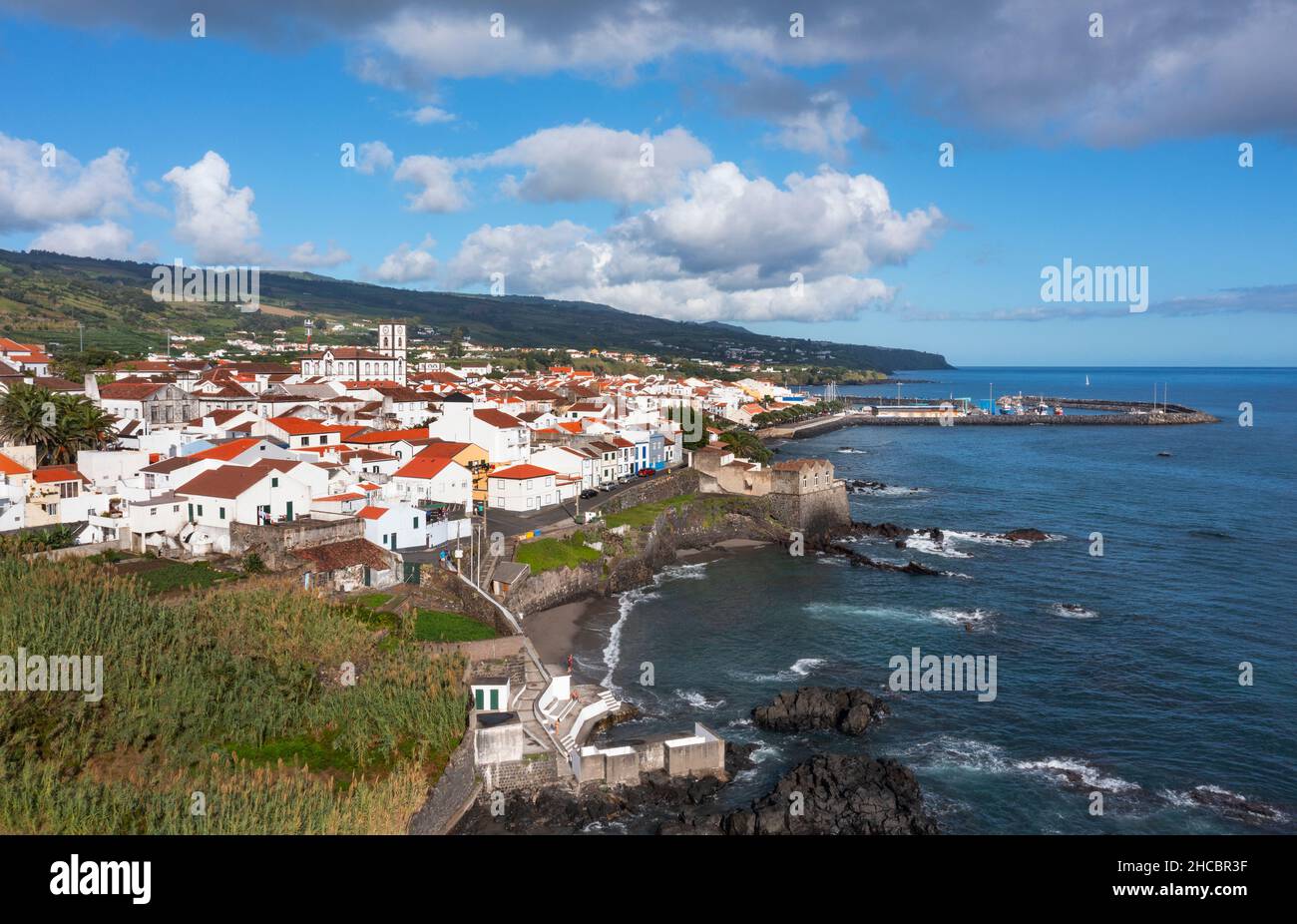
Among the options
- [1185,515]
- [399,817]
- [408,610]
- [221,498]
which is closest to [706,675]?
[408,610]

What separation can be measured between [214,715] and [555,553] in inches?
745

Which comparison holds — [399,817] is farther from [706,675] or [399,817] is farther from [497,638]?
[706,675]

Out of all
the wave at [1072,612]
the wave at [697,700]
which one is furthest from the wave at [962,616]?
the wave at [697,700]

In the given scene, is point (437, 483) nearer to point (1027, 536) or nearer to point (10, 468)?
point (10, 468)

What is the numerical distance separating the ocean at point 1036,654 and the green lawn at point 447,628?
4015 mm

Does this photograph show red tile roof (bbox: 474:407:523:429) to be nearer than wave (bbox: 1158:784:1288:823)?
No

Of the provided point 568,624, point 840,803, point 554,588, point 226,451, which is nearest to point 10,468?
point 226,451

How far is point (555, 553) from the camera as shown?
3988 cm

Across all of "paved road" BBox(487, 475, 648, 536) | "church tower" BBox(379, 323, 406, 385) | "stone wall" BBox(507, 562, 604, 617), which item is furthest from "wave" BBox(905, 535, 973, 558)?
"church tower" BBox(379, 323, 406, 385)

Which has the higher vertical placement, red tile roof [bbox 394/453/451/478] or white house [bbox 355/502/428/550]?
red tile roof [bbox 394/453/451/478]

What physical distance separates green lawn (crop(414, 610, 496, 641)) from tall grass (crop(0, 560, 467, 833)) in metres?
2.20

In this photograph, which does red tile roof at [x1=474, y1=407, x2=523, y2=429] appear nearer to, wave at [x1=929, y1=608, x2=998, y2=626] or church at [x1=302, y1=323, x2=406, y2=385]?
wave at [x1=929, y1=608, x2=998, y2=626]

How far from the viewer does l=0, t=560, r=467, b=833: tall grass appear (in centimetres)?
1689

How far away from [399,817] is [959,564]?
118ft
